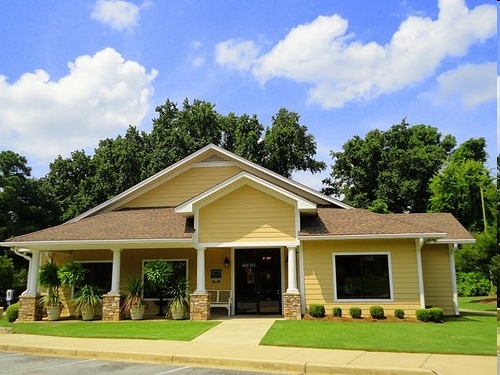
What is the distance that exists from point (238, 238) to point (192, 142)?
22988 millimetres

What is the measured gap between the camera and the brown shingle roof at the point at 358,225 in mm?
15905

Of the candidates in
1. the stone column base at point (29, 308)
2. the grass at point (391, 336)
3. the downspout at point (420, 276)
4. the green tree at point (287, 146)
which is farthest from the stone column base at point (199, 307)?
the green tree at point (287, 146)

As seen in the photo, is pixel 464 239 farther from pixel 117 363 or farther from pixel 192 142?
pixel 192 142

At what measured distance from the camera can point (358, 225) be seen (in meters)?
16.6

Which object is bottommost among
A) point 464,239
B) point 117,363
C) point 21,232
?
point 117,363

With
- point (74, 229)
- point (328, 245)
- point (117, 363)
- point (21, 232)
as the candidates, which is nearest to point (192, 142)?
point (21, 232)

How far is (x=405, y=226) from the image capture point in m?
16.3

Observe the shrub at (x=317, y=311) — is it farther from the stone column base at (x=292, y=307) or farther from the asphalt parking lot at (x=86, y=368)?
the asphalt parking lot at (x=86, y=368)

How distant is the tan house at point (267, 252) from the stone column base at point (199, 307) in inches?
1.3

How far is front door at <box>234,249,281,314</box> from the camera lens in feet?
58.9

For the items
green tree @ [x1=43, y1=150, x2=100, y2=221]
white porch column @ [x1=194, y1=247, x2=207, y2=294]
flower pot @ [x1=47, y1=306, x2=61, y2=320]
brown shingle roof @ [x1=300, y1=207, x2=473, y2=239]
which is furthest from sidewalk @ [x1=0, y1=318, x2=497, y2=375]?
green tree @ [x1=43, y1=150, x2=100, y2=221]

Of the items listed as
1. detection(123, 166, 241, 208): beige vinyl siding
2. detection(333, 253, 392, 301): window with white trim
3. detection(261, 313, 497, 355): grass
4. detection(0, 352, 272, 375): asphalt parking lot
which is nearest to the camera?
detection(0, 352, 272, 375): asphalt parking lot

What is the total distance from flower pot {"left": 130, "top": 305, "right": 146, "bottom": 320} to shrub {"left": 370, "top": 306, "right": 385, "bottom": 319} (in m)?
7.79

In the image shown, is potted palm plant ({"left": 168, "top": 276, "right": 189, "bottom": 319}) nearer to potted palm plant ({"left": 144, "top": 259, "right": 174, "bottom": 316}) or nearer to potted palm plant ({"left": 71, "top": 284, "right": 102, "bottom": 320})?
potted palm plant ({"left": 144, "top": 259, "right": 174, "bottom": 316})
